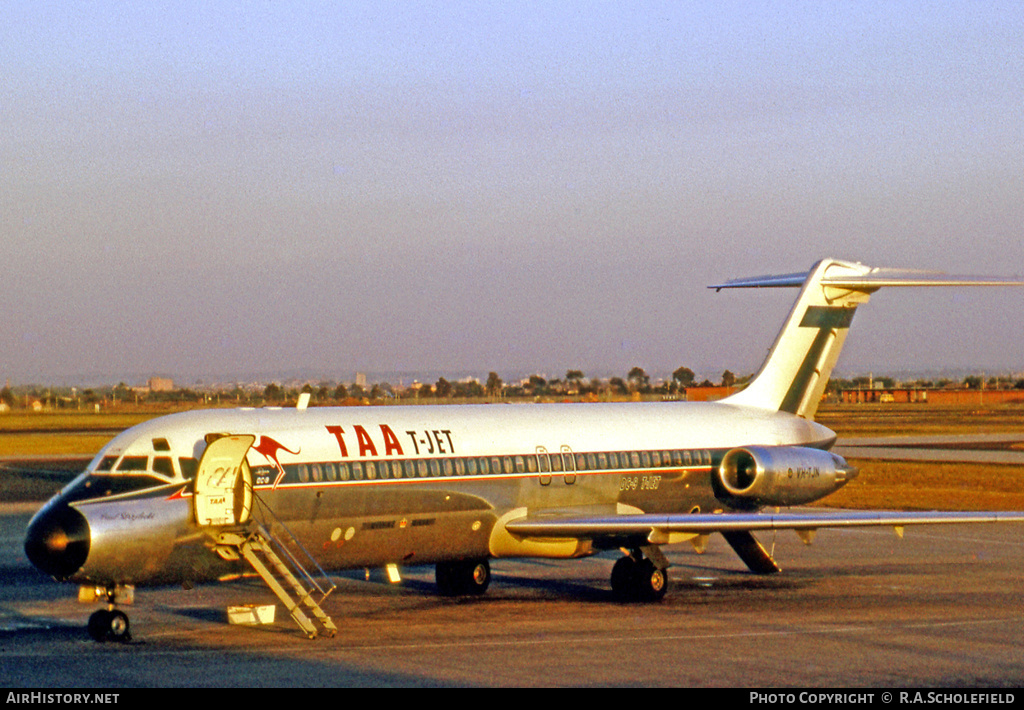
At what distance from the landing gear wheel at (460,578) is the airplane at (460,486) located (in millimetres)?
31

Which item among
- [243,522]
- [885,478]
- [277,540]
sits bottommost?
[885,478]

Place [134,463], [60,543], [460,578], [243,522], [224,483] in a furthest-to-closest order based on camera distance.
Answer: [460,578]
[224,483]
[243,522]
[134,463]
[60,543]

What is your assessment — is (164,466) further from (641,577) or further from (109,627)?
(641,577)

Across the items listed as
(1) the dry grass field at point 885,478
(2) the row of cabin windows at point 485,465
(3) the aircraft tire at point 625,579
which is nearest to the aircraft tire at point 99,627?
(2) the row of cabin windows at point 485,465

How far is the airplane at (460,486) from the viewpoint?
17797mm

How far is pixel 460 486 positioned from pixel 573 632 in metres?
3.58

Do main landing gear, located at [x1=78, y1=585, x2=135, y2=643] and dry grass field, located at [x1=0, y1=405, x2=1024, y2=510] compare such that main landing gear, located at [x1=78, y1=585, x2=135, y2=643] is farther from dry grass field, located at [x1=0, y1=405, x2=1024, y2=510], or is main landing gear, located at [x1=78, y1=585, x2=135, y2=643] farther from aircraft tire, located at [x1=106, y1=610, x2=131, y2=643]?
dry grass field, located at [x1=0, y1=405, x2=1024, y2=510]

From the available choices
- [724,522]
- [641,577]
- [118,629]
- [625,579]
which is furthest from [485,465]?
[118,629]

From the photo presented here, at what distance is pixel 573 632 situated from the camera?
60.4ft

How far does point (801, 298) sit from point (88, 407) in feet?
408

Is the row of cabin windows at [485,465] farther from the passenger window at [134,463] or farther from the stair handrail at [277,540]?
the passenger window at [134,463]
